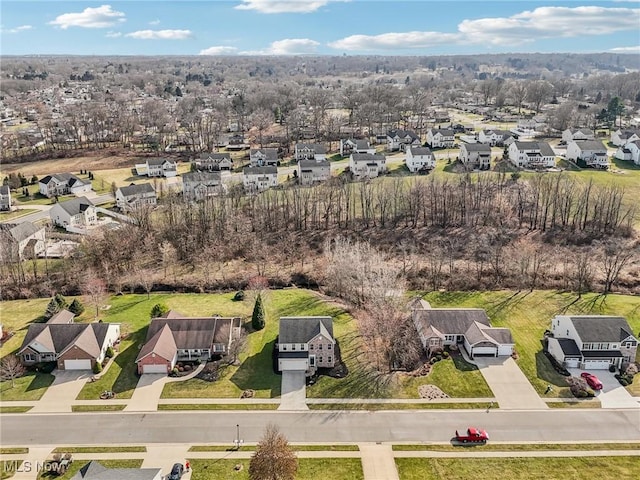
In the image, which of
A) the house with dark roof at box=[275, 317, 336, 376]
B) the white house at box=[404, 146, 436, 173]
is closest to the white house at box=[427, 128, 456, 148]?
the white house at box=[404, 146, 436, 173]

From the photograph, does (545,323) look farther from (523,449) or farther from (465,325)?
(523,449)

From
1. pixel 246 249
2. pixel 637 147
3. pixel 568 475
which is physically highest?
pixel 637 147

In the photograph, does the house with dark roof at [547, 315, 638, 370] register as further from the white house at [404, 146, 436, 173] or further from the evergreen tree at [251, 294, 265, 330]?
the white house at [404, 146, 436, 173]

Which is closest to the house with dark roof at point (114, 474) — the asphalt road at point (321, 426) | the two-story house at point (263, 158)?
the asphalt road at point (321, 426)

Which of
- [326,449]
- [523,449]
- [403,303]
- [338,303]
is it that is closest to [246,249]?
[338,303]

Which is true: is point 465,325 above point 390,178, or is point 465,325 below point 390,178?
below

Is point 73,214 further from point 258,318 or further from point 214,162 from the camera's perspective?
point 258,318
